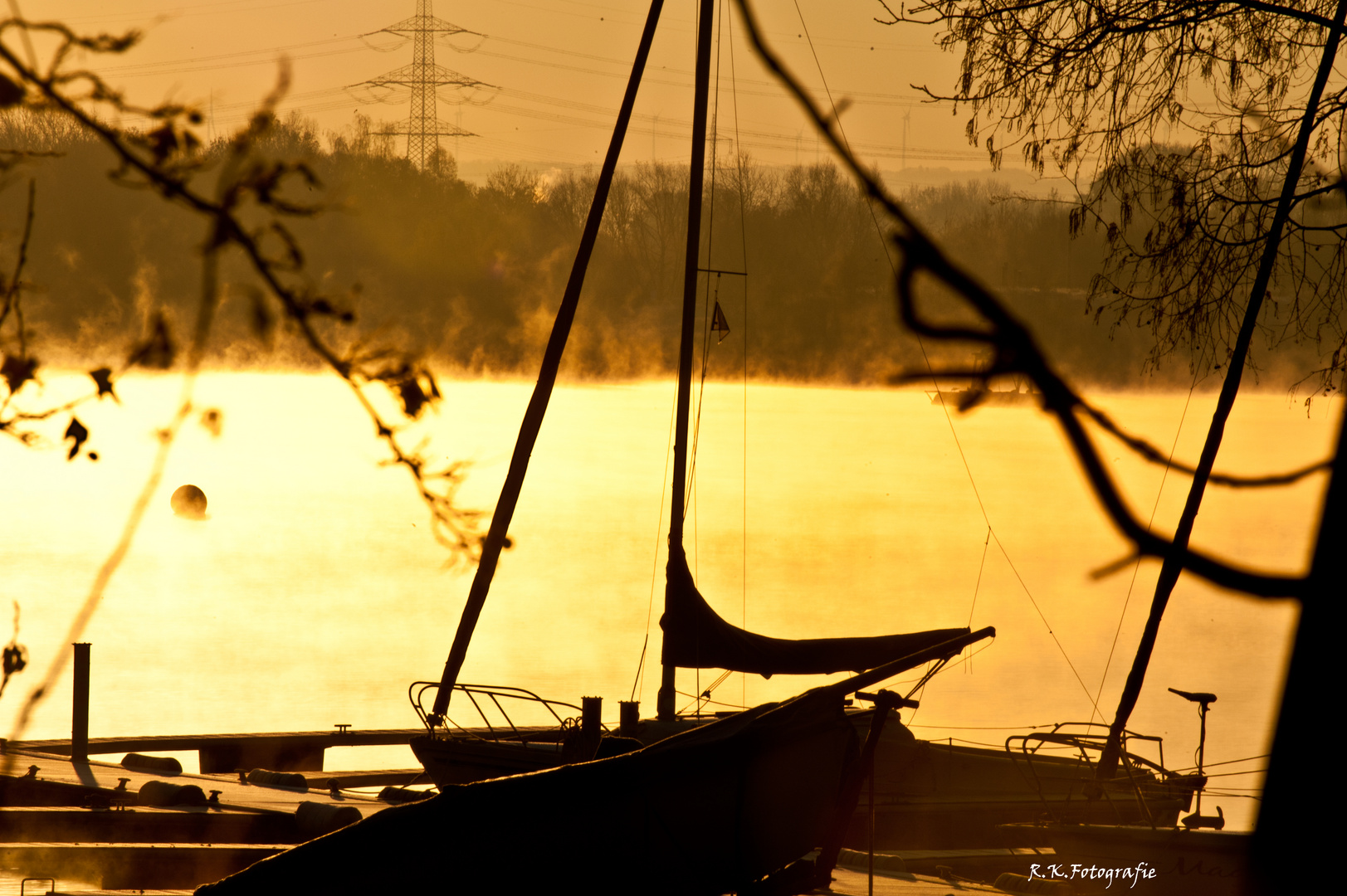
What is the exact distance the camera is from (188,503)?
39406 mm

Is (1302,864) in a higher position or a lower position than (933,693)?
higher

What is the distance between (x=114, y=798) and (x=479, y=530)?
367 inches

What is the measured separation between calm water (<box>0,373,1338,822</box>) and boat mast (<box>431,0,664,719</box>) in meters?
3.79

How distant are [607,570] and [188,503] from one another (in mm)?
15307

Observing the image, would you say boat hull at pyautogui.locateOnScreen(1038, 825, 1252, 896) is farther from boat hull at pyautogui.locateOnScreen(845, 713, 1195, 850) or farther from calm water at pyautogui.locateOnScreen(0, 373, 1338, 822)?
calm water at pyautogui.locateOnScreen(0, 373, 1338, 822)

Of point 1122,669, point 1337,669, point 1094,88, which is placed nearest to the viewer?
point 1337,669

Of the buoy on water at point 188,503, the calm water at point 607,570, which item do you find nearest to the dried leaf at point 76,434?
the calm water at point 607,570

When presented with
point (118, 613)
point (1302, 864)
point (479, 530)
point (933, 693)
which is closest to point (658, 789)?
point (479, 530)

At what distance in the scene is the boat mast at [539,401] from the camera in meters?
12.3

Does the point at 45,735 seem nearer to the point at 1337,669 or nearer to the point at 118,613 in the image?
the point at 118,613

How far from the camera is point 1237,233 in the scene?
6332 mm

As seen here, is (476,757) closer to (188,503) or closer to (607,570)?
(607,570)

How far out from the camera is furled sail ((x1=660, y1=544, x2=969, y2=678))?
39.9 feet

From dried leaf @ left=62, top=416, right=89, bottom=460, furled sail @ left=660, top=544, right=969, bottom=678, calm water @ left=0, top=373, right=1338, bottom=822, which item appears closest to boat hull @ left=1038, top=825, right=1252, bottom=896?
furled sail @ left=660, top=544, right=969, bottom=678
